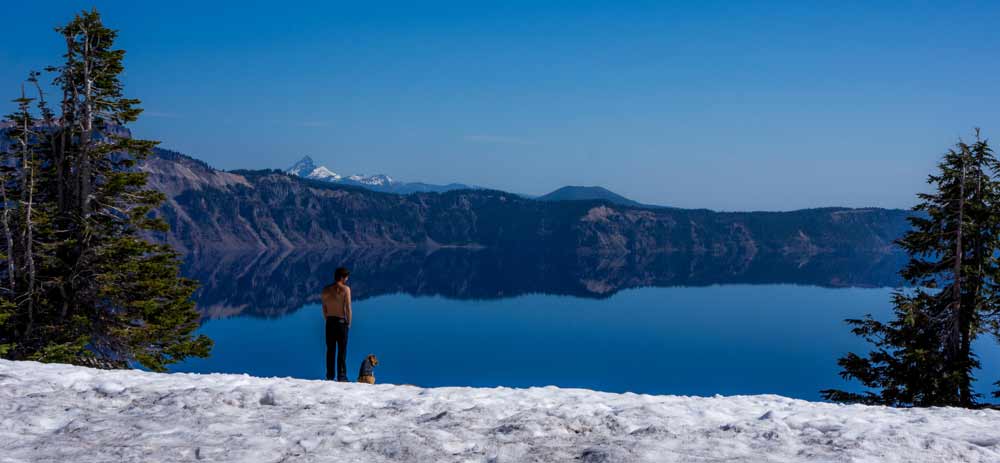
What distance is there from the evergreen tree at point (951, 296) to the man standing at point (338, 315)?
1819 centimetres

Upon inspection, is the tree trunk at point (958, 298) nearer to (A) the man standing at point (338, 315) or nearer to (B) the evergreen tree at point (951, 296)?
(B) the evergreen tree at point (951, 296)

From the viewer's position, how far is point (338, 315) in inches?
583

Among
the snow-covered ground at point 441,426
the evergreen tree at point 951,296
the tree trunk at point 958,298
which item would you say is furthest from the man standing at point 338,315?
the tree trunk at point 958,298

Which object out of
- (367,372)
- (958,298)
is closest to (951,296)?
(958,298)

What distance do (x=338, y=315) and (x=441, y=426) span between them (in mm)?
6819

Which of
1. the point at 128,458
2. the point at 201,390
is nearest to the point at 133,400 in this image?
the point at 201,390

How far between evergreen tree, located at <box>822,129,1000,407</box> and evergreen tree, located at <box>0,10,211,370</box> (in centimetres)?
2637

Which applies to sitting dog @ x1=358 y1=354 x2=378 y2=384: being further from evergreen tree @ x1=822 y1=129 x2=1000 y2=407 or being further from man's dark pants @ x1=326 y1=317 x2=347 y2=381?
evergreen tree @ x1=822 y1=129 x2=1000 y2=407

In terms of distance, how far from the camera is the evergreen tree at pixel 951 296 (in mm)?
23344

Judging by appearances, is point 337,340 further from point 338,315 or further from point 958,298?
point 958,298

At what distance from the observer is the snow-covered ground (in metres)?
7.62

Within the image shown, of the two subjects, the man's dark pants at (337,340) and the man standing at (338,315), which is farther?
the man's dark pants at (337,340)

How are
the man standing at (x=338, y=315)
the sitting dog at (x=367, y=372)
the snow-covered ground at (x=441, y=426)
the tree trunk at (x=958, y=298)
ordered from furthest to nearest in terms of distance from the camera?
the tree trunk at (x=958, y=298), the man standing at (x=338, y=315), the sitting dog at (x=367, y=372), the snow-covered ground at (x=441, y=426)

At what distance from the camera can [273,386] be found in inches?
414
